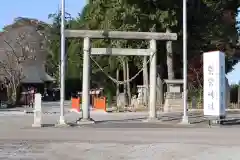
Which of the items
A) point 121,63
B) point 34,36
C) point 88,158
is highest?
point 34,36

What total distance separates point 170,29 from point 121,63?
15089 millimetres

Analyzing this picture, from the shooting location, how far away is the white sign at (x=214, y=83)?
27.9 m

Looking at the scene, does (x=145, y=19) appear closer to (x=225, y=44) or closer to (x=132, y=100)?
(x=225, y=44)

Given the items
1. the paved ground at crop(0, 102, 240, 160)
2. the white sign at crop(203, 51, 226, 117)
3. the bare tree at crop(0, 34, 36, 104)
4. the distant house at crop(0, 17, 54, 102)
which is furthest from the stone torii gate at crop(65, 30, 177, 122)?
the distant house at crop(0, 17, 54, 102)

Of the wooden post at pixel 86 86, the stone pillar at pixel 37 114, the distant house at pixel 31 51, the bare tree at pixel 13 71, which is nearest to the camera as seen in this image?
the stone pillar at pixel 37 114

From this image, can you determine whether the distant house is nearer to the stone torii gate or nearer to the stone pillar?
the stone torii gate

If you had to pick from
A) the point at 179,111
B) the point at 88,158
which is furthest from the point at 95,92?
the point at 88,158

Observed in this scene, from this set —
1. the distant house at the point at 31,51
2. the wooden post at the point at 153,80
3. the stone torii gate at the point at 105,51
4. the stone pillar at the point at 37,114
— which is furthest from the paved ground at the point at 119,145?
the distant house at the point at 31,51

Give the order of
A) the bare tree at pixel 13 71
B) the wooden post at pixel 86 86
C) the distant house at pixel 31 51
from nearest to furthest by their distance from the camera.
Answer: the wooden post at pixel 86 86
the bare tree at pixel 13 71
the distant house at pixel 31 51

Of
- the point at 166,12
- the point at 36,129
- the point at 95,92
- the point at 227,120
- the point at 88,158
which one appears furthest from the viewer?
the point at 95,92

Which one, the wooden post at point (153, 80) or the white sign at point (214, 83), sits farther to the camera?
the wooden post at point (153, 80)

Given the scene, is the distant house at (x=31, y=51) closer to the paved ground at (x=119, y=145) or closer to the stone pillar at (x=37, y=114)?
the stone pillar at (x=37, y=114)

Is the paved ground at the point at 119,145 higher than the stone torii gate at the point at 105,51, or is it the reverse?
the stone torii gate at the point at 105,51

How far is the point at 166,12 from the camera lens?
40.2m
